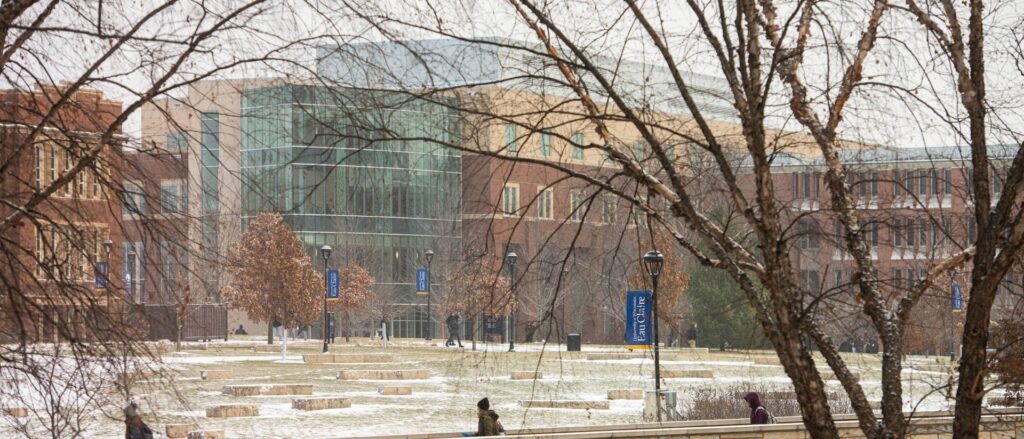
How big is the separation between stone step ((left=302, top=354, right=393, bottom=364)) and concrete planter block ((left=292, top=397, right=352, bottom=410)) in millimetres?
14376

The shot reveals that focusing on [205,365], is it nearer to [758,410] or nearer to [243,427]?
[243,427]

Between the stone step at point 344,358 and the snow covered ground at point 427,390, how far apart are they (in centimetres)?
48

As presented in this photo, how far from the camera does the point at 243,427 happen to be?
952 inches

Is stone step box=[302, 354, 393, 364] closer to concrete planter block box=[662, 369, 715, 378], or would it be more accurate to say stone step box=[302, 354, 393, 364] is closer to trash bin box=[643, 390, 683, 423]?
concrete planter block box=[662, 369, 715, 378]

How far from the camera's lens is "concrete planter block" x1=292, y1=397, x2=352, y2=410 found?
2698cm

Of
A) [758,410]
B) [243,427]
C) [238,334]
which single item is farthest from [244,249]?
[758,410]

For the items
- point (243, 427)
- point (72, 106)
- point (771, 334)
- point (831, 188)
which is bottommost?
point (243, 427)

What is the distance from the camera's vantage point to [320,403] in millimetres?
27281

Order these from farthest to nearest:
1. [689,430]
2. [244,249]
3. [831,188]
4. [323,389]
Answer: [244,249], [323,389], [689,430], [831,188]

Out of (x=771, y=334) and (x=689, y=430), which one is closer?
(x=771, y=334)

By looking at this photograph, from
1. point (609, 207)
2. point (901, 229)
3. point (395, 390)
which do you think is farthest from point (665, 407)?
point (609, 207)

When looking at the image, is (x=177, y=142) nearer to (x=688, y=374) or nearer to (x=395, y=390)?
(x=395, y=390)

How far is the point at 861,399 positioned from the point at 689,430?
688 cm

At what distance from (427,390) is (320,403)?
5767 millimetres
